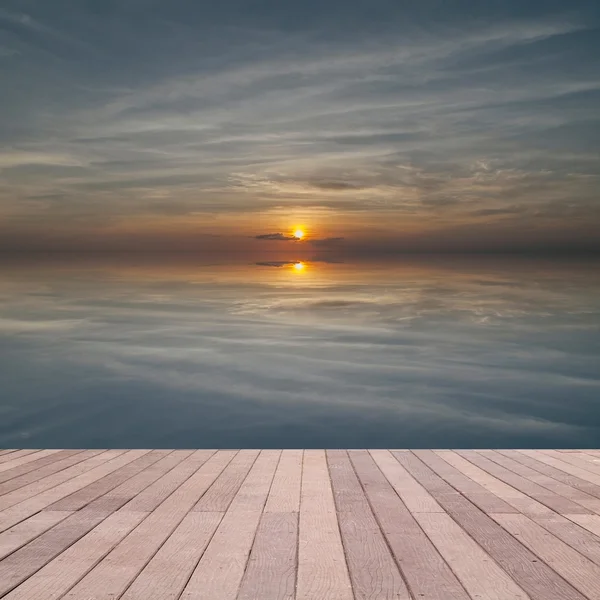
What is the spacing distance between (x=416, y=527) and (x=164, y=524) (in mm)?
1037

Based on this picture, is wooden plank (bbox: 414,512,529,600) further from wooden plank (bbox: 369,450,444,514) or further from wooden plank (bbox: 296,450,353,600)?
wooden plank (bbox: 296,450,353,600)

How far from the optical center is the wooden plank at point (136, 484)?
3.42 meters

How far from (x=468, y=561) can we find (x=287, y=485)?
4.34 ft

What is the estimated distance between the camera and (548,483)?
3912 mm

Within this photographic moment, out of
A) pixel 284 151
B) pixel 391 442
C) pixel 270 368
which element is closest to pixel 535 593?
pixel 391 442

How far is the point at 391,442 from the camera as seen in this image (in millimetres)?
7922

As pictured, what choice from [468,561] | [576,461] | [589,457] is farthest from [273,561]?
[589,457]

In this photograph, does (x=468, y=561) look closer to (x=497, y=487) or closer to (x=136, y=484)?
(x=497, y=487)

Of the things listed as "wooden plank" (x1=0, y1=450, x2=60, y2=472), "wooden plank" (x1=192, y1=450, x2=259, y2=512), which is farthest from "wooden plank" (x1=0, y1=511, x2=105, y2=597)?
"wooden plank" (x1=0, y1=450, x2=60, y2=472)

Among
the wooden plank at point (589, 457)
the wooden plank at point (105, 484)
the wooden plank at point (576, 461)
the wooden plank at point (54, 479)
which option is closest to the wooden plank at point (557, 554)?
the wooden plank at point (576, 461)

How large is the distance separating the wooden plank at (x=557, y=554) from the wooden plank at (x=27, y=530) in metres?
1.87

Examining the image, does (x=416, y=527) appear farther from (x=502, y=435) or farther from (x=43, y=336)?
(x=43, y=336)

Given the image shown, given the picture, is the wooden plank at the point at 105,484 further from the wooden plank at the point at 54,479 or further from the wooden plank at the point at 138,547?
the wooden plank at the point at 138,547

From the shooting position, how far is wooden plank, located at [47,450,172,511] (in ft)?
11.2
